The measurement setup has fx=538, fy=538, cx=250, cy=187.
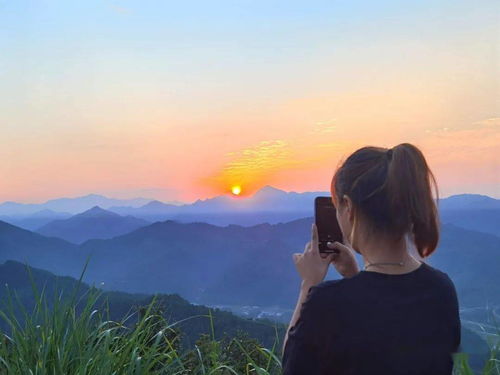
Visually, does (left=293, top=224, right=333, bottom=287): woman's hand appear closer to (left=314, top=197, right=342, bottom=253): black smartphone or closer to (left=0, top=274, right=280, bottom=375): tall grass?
(left=314, top=197, right=342, bottom=253): black smartphone

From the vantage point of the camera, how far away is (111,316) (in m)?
2.38

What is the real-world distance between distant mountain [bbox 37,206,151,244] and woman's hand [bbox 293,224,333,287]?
68.8 metres

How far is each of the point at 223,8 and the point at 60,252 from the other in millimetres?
40073

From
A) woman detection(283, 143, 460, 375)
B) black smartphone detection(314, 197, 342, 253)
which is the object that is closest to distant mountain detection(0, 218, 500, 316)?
black smartphone detection(314, 197, 342, 253)

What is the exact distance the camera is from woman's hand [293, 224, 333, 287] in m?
1.33

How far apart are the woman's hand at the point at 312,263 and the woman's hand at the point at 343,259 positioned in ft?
0.08

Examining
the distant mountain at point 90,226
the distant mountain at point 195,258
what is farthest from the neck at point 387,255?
the distant mountain at point 90,226

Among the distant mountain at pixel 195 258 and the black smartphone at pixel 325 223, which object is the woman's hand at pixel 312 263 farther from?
the distant mountain at pixel 195 258

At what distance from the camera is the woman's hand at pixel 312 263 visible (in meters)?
1.33

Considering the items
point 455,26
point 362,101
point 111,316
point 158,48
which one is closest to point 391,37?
point 455,26

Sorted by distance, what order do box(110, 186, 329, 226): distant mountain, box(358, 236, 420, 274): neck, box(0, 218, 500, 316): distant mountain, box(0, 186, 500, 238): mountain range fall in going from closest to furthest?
box(358, 236, 420, 274): neck, box(0, 186, 500, 238): mountain range, box(0, 218, 500, 316): distant mountain, box(110, 186, 329, 226): distant mountain

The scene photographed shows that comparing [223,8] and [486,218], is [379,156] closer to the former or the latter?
[223,8]

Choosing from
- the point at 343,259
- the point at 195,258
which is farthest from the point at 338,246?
the point at 195,258

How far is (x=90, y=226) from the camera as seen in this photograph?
72250mm
